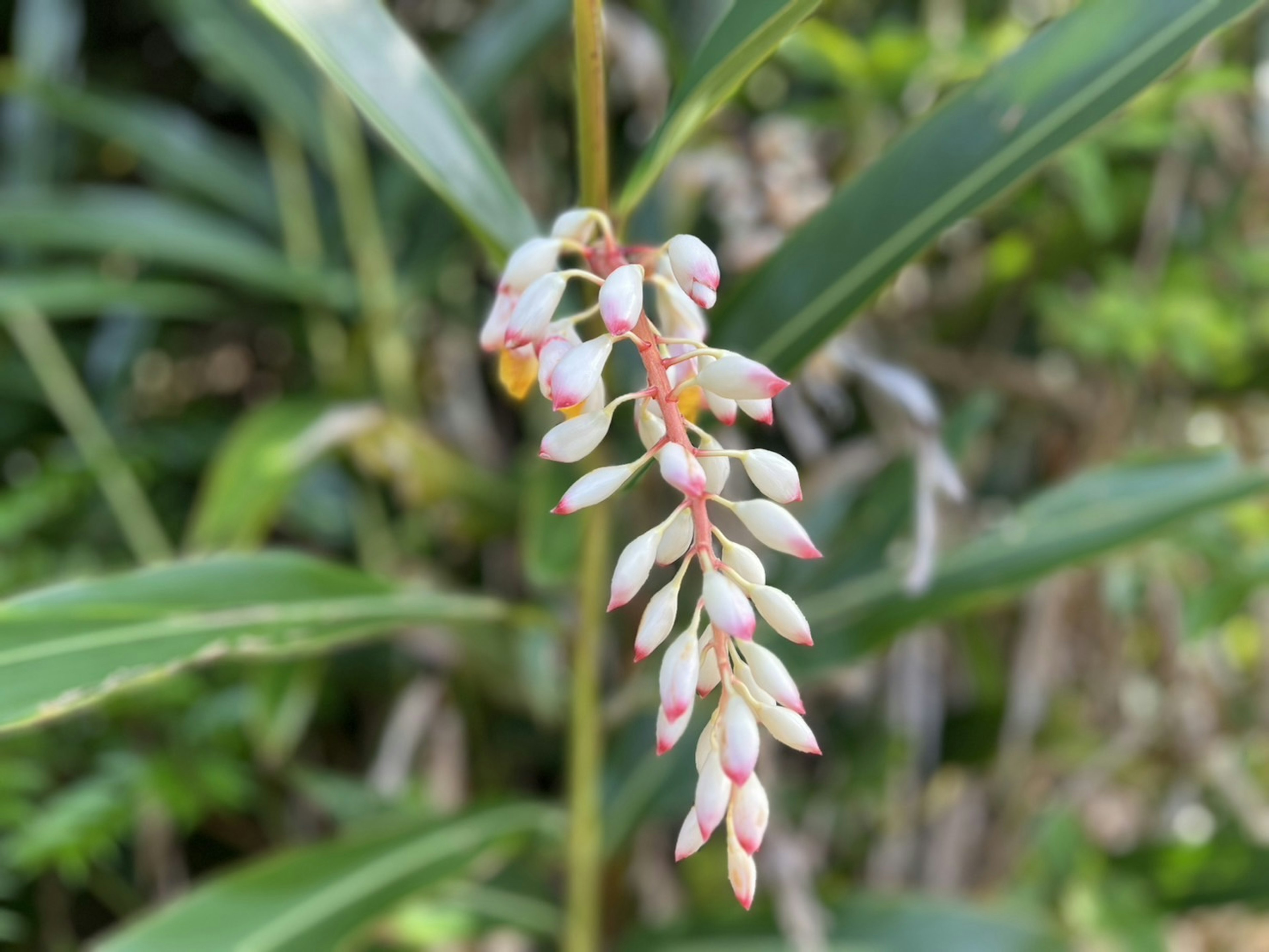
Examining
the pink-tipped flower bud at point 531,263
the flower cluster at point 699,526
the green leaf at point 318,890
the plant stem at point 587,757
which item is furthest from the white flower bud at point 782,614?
the green leaf at point 318,890

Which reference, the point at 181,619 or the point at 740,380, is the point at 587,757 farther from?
the point at 740,380

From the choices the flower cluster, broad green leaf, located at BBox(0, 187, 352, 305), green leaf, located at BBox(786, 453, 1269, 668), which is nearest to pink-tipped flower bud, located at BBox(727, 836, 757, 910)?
the flower cluster

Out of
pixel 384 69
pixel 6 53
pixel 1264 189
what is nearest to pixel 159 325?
pixel 6 53

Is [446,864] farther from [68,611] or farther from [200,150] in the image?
[200,150]

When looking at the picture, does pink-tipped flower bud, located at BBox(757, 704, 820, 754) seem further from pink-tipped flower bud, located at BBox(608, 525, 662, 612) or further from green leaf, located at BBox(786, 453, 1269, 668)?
green leaf, located at BBox(786, 453, 1269, 668)

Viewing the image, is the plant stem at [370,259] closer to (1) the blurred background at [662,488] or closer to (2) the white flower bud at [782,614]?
(1) the blurred background at [662,488]

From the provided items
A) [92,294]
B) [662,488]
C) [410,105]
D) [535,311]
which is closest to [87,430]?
[92,294]
